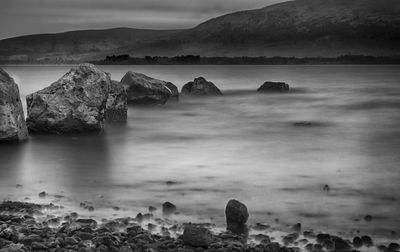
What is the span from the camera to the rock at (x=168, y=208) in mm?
11195

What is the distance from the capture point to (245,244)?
29.9ft

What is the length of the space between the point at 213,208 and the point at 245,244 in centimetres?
247

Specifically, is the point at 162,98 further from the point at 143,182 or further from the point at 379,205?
the point at 379,205

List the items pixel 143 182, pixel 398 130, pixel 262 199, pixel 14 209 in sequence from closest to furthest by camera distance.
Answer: pixel 14 209
pixel 262 199
pixel 143 182
pixel 398 130

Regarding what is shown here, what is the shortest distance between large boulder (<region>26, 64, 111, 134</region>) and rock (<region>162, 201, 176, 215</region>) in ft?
36.4

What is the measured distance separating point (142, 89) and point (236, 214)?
27200 mm

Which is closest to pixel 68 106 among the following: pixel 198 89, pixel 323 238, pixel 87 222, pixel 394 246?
pixel 87 222

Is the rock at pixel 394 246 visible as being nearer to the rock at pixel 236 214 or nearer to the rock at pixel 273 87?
the rock at pixel 236 214

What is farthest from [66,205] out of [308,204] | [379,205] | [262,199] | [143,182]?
[379,205]

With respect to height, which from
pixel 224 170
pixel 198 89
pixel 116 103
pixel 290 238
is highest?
pixel 116 103

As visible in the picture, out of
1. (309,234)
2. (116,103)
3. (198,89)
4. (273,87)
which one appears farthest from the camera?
(273,87)

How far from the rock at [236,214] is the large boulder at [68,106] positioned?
12571 mm

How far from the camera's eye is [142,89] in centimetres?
3678

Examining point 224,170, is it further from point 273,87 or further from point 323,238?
point 273,87
